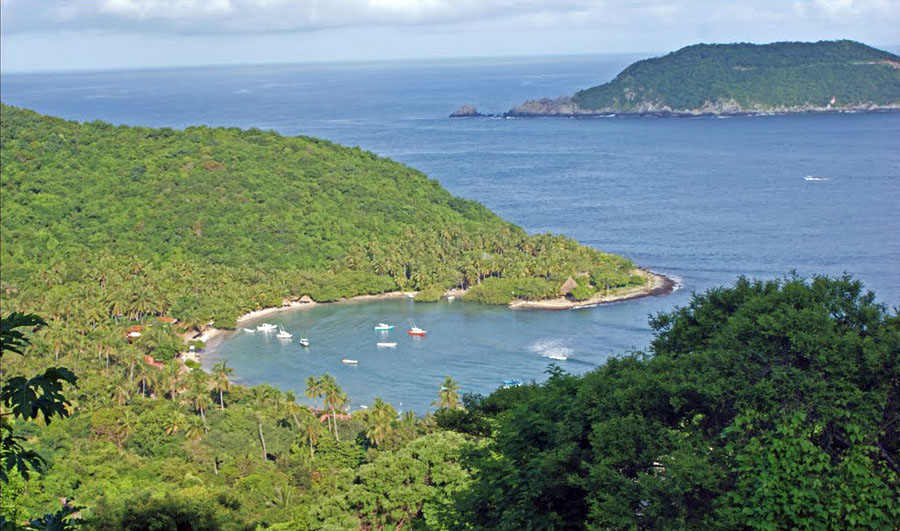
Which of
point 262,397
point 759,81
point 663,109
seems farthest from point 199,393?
point 759,81

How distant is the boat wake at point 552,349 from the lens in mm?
51406

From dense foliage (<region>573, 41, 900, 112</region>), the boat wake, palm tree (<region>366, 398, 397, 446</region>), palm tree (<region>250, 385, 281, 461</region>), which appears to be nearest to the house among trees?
the boat wake

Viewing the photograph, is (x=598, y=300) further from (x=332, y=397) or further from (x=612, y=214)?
(x=332, y=397)

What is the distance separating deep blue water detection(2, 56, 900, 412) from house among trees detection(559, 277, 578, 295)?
3.18 meters

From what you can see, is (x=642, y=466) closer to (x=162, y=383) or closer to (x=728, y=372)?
(x=728, y=372)

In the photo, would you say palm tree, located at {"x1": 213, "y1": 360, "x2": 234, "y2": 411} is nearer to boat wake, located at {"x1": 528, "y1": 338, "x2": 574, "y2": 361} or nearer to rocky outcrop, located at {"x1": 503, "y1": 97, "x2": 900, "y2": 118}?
boat wake, located at {"x1": 528, "y1": 338, "x2": 574, "y2": 361}

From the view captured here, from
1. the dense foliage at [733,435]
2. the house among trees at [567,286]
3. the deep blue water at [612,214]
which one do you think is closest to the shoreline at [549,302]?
the house among trees at [567,286]

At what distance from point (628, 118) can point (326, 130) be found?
56.6m

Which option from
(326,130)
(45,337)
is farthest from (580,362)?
(326,130)

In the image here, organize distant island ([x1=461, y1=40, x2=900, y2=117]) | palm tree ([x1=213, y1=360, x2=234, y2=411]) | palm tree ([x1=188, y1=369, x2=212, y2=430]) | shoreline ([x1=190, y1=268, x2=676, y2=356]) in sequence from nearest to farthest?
palm tree ([x1=188, y1=369, x2=212, y2=430]), palm tree ([x1=213, y1=360, x2=234, y2=411]), shoreline ([x1=190, y1=268, x2=676, y2=356]), distant island ([x1=461, y1=40, x2=900, y2=117])

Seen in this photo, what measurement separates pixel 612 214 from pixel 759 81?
104m

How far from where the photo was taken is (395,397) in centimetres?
4675

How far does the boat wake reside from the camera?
51.4 metres

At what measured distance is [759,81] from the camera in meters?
177
